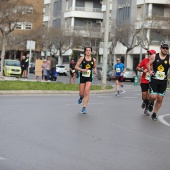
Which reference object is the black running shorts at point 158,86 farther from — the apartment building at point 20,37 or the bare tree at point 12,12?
the apartment building at point 20,37

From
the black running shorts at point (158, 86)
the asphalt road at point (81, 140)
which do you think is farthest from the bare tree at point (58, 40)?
the black running shorts at point (158, 86)

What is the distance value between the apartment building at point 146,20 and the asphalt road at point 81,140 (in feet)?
141

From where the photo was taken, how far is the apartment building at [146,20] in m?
61.4

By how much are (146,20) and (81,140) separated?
54.0 meters

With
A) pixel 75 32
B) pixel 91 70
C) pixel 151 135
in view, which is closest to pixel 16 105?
pixel 91 70

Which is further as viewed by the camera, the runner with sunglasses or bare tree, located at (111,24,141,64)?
bare tree, located at (111,24,141,64)

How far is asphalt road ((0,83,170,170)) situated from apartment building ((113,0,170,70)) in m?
42.9

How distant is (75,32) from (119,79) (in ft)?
174

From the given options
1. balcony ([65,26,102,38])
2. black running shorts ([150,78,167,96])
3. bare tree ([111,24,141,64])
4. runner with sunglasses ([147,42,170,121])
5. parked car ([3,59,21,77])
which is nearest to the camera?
runner with sunglasses ([147,42,170,121])

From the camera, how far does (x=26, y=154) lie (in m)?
8.68

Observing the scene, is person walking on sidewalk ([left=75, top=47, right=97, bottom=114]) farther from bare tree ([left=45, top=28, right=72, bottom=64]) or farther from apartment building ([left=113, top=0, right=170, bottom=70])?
bare tree ([left=45, top=28, right=72, bottom=64])

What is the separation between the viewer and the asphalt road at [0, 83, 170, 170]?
8133 mm

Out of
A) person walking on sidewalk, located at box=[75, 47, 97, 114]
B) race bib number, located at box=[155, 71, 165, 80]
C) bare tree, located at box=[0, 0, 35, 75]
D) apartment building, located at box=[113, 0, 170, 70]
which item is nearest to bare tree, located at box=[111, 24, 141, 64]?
apartment building, located at box=[113, 0, 170, 70]

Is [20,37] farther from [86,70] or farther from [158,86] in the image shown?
[158,86]
